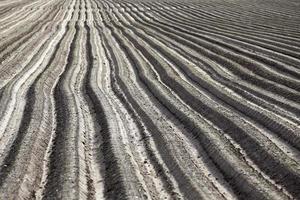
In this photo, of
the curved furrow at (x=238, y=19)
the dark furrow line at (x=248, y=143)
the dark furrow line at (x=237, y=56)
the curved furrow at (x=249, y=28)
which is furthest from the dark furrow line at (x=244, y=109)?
the curved furrow at (x=238, y=19)

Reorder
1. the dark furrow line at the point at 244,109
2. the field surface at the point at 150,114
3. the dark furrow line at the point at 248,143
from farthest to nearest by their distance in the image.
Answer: the dark furrow line at the point at 244,109 → the field surface at the point at 150,114 → the dark furrow line at the point at 248,143

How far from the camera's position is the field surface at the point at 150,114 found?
688 cm

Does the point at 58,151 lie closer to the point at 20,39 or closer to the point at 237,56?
the point at 237,56

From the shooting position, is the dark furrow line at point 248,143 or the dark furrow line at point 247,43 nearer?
the dark furrow line at point 248,143

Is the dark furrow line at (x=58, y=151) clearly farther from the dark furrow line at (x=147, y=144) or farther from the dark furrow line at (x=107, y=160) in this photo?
the dark furrow line at (x=147, y=144)

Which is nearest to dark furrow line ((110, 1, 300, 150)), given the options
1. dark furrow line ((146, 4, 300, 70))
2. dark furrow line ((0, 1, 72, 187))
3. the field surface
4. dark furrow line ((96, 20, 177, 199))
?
the field surface

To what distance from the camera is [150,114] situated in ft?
33.2

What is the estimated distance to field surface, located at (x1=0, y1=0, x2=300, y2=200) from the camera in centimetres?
688

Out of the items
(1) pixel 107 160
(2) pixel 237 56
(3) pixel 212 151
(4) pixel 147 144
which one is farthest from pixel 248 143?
(2) pixel 237 56

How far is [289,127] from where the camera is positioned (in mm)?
8664

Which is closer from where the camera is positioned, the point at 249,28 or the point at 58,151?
the point at 58,151

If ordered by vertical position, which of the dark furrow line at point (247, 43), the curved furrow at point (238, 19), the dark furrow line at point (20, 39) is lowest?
the curved furrow at point (238, 19)

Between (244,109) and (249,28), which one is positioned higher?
(244,109)

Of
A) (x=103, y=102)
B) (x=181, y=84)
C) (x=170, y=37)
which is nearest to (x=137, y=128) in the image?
(x=103, y=102)
